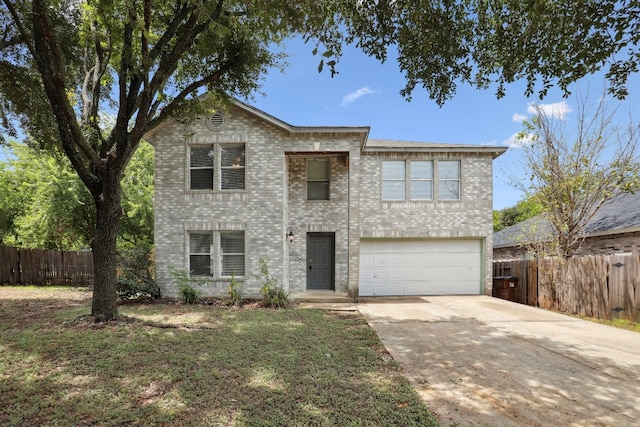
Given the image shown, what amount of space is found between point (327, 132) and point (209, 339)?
702cm

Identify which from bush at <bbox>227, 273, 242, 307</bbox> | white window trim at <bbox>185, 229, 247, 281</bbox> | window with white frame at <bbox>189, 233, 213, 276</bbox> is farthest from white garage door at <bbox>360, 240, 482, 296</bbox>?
window with white frame at <bbox>189, 233, 213, 276</bbox>

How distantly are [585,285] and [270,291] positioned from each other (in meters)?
9.07

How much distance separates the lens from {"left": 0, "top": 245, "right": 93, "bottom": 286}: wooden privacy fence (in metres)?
15.1

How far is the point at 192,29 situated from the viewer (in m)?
6.38

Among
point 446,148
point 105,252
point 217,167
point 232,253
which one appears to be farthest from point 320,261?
point 105,252

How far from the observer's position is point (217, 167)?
10.6 metres

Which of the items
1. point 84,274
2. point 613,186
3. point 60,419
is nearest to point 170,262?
point 60,419

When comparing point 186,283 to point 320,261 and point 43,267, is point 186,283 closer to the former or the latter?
point 320,261

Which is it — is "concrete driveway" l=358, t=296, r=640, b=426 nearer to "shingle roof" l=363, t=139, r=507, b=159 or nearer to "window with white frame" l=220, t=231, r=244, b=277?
"window with white frame" l=220, t=231, r=244, b=277

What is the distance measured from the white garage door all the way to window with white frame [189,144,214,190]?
603 cm

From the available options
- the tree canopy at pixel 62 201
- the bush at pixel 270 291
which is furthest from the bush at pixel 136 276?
the tree canopy at pixel 62 201

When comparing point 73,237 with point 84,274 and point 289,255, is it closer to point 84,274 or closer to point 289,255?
point 84,274

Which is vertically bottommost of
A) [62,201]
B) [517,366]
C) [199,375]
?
[517,366]

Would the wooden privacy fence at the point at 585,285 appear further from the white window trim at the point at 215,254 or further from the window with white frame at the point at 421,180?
the white window trim at the point at 215,254
